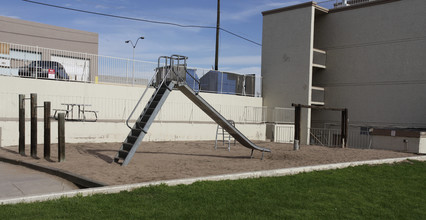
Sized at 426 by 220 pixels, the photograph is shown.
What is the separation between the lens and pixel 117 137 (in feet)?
62.4

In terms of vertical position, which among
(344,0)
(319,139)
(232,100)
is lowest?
(319,139)

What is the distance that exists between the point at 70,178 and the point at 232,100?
19571 mm

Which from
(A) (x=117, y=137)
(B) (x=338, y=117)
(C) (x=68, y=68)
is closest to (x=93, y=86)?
(C) (x=68, y=68)

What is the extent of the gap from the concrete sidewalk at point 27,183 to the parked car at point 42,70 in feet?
32.3

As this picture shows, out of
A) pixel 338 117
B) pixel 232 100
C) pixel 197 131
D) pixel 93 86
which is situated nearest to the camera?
pixel 93 86

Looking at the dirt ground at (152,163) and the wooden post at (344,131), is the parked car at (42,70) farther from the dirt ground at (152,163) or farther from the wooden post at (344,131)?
the wooden post at (344,131)

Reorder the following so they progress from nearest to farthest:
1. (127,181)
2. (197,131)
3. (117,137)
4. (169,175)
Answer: (127,181) < (169,175) < (117,137) < (197,131)

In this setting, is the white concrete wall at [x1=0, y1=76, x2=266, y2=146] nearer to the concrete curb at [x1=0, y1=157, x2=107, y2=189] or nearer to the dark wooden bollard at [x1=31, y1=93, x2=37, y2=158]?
the dark wooden bollard at [x1=31, y1=93, x2=37, y2=158]

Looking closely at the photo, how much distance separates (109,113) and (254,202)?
49.0 feet

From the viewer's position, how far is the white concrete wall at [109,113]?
17406 mm

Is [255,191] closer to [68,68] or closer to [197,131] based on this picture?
[197,131]

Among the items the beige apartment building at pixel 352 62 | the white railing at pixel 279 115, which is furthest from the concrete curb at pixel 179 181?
the white railing at pixel 279 115

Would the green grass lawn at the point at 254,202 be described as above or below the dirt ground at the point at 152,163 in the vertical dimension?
above

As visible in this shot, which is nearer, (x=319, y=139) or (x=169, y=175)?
(x=169, y=175)
